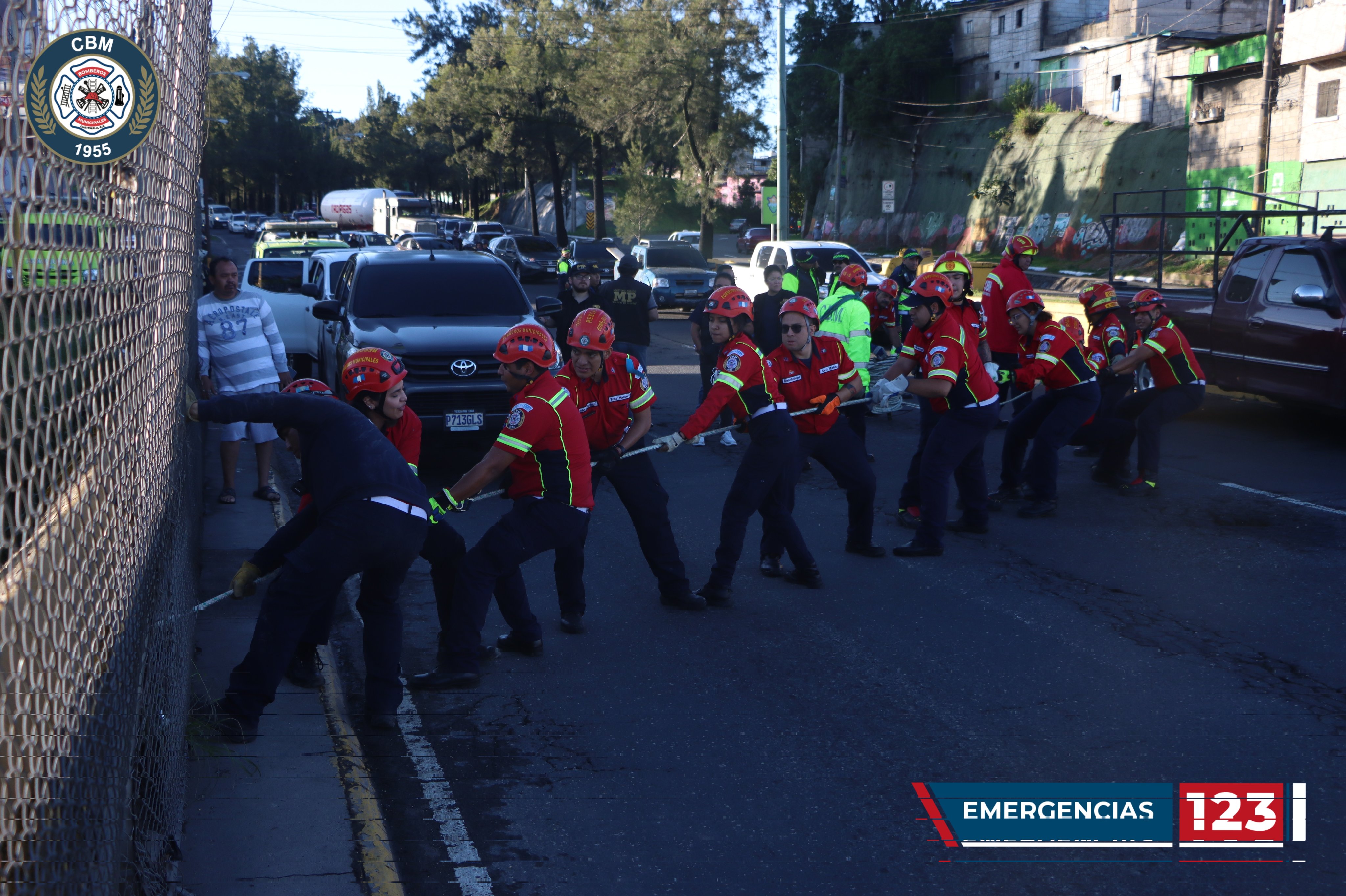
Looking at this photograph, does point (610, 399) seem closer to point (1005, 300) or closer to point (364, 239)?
point (1005, 300)

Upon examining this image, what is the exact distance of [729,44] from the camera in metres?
40.4

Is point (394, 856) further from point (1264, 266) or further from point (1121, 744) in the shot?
point (1264, 266)

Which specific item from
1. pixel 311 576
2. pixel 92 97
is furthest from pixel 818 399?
pixel 92 97

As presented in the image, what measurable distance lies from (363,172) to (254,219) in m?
16.1

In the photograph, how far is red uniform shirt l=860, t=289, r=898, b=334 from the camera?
12.3 meters

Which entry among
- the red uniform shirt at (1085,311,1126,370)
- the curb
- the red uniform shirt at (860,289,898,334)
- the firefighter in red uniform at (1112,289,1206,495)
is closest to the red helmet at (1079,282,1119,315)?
the red uniform shirt at (1085,311,1126,370)

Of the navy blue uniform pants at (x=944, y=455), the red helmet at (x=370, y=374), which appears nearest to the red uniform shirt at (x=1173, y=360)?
the navy blue uniform pants at (x=944, y=455)

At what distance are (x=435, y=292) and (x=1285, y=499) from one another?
763cm

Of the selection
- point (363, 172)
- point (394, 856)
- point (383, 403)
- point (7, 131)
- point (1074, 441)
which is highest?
point (363, 172)

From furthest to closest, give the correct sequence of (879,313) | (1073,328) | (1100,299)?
(879,313) < (1100,299) < (1073,328)

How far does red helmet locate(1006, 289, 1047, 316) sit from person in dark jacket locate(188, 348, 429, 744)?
631cm

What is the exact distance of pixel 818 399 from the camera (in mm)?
7574

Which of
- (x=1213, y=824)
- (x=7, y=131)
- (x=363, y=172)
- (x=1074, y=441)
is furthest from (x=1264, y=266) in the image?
(x=363, y=172)

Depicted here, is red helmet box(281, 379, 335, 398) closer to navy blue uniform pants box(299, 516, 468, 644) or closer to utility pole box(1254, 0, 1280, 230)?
navy blue uniform pants box(299, 516, 468, 644)
